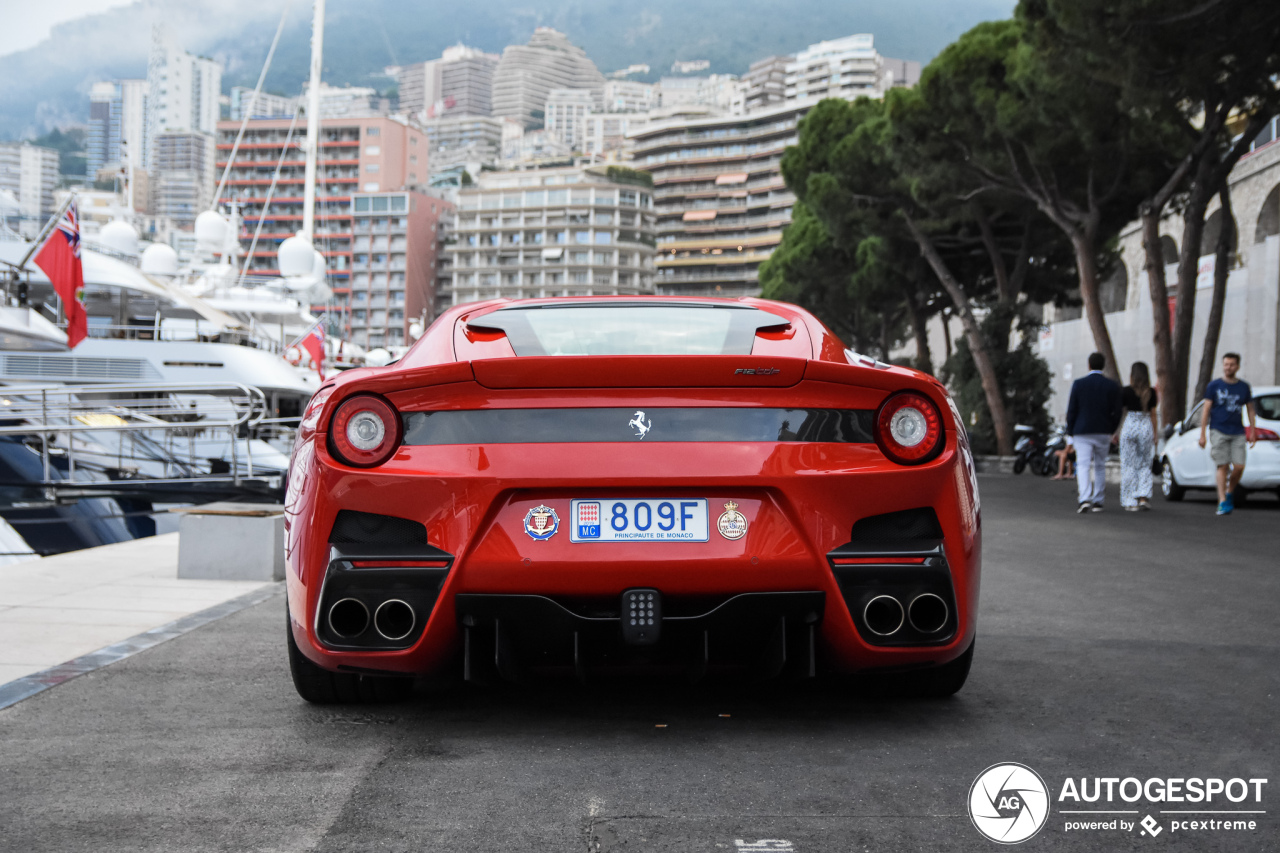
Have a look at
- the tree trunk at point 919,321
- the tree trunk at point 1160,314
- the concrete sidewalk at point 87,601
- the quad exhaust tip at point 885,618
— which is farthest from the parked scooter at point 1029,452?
the quad exhaust tip at point 885,618

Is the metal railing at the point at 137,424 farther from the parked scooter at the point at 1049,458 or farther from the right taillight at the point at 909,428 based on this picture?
the parked scooter at the point at 1049,458

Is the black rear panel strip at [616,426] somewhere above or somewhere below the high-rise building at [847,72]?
below

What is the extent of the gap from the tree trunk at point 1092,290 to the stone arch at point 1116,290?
2169 cm

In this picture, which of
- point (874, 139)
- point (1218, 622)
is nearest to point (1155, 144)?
point (874, 139)

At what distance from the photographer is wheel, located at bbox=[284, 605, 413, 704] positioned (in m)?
4.15

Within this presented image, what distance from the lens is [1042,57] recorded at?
2023 centimetres

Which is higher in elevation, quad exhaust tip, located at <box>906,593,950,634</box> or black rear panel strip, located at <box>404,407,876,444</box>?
black rear panel strip, located at <box>404,407,876,444</box>

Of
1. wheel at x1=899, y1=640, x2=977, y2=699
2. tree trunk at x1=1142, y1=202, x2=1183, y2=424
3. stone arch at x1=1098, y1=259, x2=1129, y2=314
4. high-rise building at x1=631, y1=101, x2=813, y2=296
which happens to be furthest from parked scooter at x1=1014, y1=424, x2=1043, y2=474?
high-rise building at x1=631, y1=101, x2=813, y2=296

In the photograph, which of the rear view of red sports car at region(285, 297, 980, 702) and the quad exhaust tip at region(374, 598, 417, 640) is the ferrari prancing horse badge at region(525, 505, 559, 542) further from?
the quad exhaust tip at region(374, 598, 417, 640)

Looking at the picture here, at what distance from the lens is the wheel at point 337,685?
4.15m

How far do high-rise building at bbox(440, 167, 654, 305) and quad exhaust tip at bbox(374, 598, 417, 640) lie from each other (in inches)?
5342

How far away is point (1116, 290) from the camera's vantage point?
47406 mm

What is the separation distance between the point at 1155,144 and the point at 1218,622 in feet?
61.4

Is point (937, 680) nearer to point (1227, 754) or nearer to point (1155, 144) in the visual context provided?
point (1227, 754)
